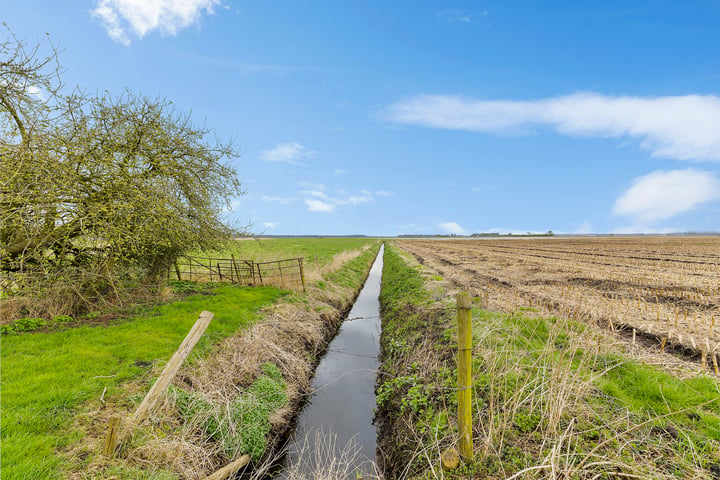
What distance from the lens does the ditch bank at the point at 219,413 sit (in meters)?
4.46

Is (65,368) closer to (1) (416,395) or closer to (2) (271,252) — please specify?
(1) (416,395)

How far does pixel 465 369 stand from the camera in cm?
367

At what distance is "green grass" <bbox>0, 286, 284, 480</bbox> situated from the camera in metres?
4.23

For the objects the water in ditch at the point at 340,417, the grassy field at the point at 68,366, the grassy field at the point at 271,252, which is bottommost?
the water in ditch at the point at 340,417

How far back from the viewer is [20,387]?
5.71m

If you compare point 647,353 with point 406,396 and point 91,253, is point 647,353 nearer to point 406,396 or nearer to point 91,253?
point 406,396

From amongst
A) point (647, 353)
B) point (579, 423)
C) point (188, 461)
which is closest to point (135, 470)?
point (188, 461)

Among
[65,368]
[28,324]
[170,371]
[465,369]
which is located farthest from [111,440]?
[28,324]

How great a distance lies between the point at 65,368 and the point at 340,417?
6.27 metres

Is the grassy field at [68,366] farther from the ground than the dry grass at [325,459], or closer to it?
farther from the ground

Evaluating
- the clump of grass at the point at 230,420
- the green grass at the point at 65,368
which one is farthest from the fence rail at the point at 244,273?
the clump of grass at the point at 230,420

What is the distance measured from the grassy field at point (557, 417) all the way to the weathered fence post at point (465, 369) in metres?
0.38

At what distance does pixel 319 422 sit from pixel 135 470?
3998 millimetres

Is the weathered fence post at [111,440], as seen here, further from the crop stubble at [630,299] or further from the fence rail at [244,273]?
the fence rail at [244,273]
